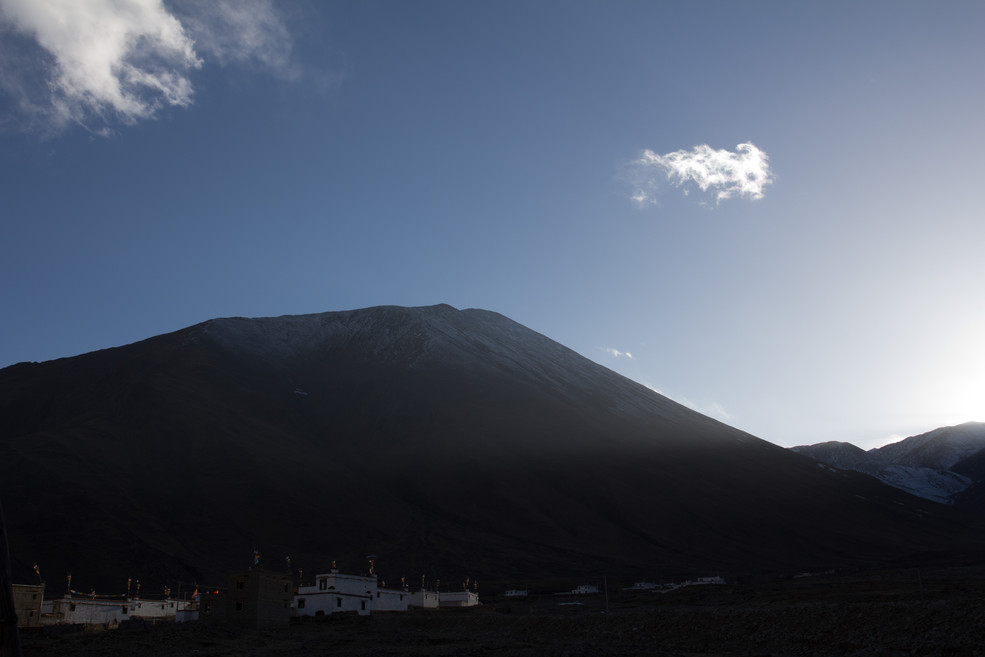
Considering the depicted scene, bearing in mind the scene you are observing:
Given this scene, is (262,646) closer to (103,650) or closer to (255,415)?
(103,650)

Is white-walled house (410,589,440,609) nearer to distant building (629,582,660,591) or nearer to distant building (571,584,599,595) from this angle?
distant building (571,584,599,595)

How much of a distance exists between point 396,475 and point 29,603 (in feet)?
234

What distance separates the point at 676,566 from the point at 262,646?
63.1 metres

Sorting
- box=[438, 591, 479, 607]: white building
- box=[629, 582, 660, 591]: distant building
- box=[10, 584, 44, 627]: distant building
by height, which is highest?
box=[10, 584, 44, 627]: distant building

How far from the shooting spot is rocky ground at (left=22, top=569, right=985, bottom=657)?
27266 mm

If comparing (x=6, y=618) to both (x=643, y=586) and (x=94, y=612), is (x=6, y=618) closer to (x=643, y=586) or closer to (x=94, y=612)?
(x=94, y=612)

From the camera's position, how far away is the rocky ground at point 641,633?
27.3 metres

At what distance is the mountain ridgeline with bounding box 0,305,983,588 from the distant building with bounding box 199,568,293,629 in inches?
1218

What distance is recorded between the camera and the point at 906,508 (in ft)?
445

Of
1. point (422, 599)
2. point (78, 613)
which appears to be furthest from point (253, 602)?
point (422, 599)

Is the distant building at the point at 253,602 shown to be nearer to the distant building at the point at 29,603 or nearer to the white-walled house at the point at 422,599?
the distant building at the point at 29,603

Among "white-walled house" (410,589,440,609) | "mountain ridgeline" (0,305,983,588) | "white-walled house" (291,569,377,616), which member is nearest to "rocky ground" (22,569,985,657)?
"white-walled house" (291,569,377,616)

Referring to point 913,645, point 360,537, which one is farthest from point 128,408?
point 913,645

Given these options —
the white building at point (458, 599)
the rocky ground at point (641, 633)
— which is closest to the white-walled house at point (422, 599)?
the white building at point (458, 599)
